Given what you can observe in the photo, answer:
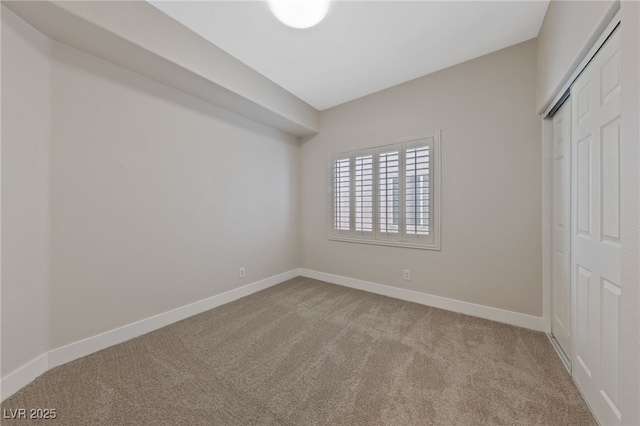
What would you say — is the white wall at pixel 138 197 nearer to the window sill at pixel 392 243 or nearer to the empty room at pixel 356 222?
the empty room at pixel 356 222

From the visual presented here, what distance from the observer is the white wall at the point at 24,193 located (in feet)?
4.86

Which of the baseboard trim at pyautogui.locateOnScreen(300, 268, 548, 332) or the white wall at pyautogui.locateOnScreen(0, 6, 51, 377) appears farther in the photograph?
the baseboard trim at pyautogui.locateOnScreen(300, 268, 548, 332)

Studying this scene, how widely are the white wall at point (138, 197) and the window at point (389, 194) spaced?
53.5 inches

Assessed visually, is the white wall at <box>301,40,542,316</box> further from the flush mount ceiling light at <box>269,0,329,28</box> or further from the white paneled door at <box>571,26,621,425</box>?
the flush mount ceiling light at <box>269,0,329,28</box>

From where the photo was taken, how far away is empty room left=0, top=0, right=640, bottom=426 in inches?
52.8

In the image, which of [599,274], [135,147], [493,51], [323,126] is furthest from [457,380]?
[323,126]

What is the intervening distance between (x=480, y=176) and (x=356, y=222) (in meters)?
1.66

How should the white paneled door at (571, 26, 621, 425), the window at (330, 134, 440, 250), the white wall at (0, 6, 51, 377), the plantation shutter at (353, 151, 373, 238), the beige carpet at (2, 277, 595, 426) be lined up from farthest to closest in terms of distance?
the plantation shutter at (353, 151, 373, 238) < the window at (330, 134, 440, 250) < the white wall at (0, 6, 51, 377) < the beige carpet at (2, 277, 595, 426) < the white paneled door at (571, 26, 621, 425)

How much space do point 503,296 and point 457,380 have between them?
129 cm

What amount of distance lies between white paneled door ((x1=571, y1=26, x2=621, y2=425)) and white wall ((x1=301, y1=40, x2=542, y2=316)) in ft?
2.22

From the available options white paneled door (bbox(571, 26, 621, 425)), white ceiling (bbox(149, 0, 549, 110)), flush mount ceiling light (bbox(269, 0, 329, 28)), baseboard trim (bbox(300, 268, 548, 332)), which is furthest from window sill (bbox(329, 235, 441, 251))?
flush mount ceiling light (bbox(269, 0, 329, 28))

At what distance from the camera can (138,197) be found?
220cm

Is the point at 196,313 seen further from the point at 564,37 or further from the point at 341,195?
the point at 564,37

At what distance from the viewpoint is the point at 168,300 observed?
2.41m
